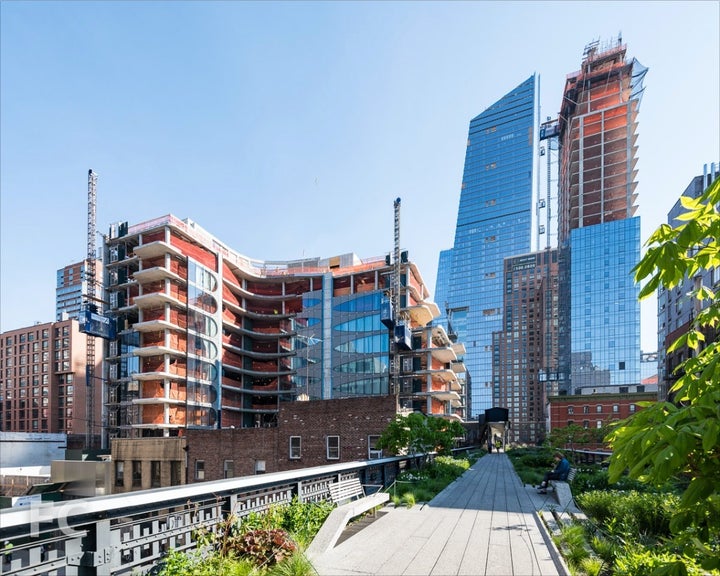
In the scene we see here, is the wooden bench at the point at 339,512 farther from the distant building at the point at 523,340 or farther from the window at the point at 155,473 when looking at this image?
the distant building at the point at 523,340

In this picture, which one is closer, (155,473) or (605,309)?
(155,473)

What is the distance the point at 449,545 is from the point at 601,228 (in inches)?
4233

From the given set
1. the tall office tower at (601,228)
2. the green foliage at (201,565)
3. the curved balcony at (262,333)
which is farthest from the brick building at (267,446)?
the tall office tower at (601,228)

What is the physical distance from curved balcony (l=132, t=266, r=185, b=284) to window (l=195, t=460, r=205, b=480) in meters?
23.6

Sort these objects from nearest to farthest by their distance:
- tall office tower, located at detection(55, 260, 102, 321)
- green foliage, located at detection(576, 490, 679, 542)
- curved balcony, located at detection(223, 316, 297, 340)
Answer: green foliage, located at detection(576, 490, 679, 542), curved balcony, located at detection(223, 316, 297, 340), tall office tower, located at detection(55, 260, 102, 321)

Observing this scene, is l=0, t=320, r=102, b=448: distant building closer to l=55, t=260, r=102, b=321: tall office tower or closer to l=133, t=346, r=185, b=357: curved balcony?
l=55, t=260, r=102, b=321: tall office tower

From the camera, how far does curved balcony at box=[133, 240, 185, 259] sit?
53.0m

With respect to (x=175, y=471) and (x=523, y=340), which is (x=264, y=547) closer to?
(x=175, y=471)

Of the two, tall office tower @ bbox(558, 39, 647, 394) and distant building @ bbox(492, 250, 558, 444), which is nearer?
tall office tower @ bbox(558, 39, 647, 394)

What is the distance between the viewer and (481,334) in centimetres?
18750

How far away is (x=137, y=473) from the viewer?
45031mm

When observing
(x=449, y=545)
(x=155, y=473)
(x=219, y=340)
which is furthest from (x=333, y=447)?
(x=219, y=340)

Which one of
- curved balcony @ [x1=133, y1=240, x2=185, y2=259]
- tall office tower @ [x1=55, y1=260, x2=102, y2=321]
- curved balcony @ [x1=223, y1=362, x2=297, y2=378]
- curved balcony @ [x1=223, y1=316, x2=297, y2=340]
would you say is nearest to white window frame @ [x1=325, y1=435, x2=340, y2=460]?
curved balcony @ [x1=223, y1=362, x2=297, y2=378]

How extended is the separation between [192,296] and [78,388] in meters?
63.1
